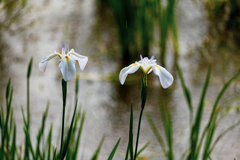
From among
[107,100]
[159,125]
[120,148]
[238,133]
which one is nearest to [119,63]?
[107,100]

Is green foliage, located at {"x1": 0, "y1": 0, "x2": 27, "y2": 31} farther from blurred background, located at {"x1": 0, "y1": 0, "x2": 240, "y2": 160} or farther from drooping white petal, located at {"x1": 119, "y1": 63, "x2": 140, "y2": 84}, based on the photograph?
drooping white petal, located at {"x1": 119, "y1": 63, "x2": 140, "y2": 84}

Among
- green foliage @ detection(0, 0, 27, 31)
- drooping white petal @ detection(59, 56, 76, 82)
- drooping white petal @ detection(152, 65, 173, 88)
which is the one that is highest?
green foliage @ detection(0, 0, 27, 31)

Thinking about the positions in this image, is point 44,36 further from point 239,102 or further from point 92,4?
point 239,102

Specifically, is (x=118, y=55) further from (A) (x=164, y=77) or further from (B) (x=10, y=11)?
(A) (x=164, y=77)

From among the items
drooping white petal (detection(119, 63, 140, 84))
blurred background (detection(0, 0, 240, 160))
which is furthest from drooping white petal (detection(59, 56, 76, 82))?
blurred background (detection(0, 0, 240, 160))

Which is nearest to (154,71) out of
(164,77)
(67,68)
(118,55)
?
(164,77)

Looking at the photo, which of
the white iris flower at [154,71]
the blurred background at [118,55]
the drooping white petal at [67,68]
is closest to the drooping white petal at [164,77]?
the white iris flower at [154,71]

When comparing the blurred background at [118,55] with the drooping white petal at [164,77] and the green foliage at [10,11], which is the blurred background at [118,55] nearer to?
the green foliage at [10,11]
